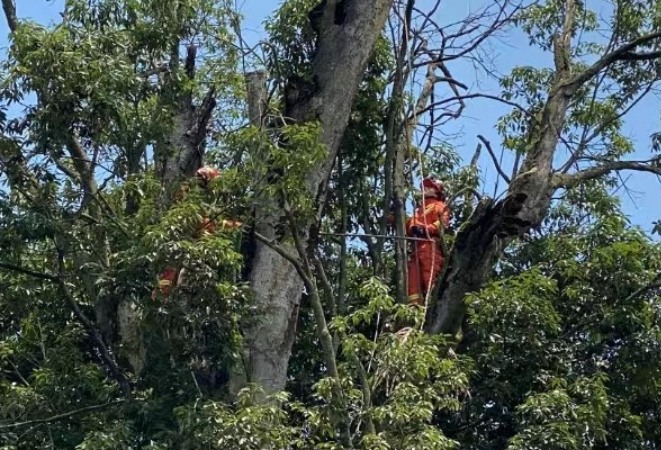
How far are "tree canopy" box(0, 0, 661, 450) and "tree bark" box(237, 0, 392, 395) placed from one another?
0.06 ft

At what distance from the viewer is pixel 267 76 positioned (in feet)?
31.3

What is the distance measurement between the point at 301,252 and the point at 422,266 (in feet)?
9.44

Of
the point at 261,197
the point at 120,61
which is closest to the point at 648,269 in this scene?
the point at 261,197

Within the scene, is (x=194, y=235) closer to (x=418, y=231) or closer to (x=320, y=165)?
(x=320, y=165)

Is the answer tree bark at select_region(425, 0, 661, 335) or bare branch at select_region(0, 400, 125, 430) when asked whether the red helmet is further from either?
bare branch at select_region(0, 400, 125, 430)

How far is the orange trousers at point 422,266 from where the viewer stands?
404 inches

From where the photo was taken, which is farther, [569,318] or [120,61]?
[569,318]

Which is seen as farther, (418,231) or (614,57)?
(614,57)

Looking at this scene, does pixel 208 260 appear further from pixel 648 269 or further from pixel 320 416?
pixel 648 269

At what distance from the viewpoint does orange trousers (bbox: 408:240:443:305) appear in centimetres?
1026

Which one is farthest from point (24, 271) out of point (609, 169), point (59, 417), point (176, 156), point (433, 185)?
point (609, 169)

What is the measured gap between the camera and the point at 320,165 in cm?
894

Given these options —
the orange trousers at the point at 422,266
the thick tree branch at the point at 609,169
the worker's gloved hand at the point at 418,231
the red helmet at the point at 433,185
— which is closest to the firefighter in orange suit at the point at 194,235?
the worker's gloved hand at the point at 418,231

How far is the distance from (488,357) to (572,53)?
3.52 m
